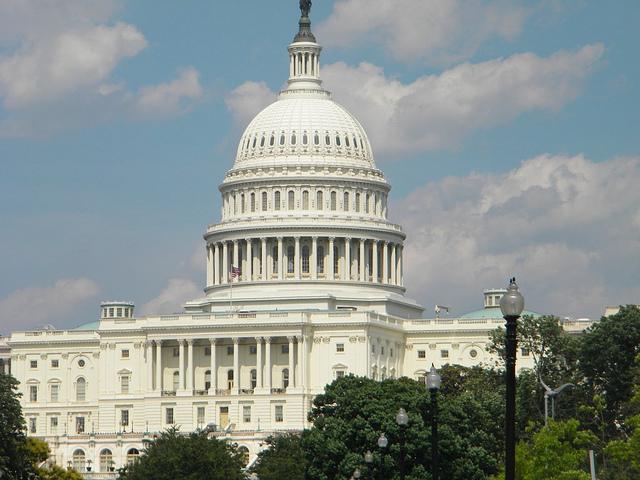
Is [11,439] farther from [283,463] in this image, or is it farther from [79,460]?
[79,460]

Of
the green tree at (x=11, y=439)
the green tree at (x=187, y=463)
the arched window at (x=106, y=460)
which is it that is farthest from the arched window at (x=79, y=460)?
the green tree at (x=187, y=463)

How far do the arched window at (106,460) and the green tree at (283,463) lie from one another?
144 ft

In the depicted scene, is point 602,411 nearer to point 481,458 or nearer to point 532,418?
point 532,418

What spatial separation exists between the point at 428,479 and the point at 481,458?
6746 millimetres

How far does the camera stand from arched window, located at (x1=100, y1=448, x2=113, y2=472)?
195 meters

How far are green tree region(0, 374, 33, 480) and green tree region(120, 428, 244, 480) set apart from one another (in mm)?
6858

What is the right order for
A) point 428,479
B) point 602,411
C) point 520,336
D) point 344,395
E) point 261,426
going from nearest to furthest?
point 428,479 < point 344,395 < point 602,411 < point 520,336 < point 261,426

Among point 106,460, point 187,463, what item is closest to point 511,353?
point 187,463

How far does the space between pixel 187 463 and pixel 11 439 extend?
422 inches

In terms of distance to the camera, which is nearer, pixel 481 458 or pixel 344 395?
pixel 481 458

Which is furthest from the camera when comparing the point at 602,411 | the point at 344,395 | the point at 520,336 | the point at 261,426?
the point at 261,426

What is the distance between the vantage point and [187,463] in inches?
5187

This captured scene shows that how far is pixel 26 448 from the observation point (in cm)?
13825

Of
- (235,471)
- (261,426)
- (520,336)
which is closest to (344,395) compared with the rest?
(235,471)
